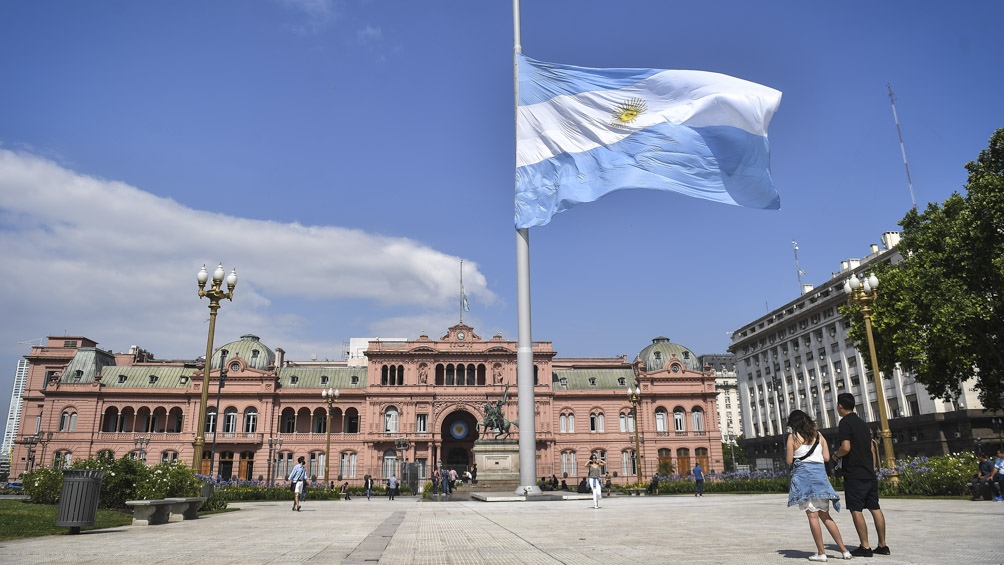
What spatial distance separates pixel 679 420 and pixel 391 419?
2830 centimetres

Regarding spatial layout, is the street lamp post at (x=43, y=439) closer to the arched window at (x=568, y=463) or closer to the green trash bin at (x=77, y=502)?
the arched window at (x=568, y=463)

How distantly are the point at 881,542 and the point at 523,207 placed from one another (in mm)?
14234

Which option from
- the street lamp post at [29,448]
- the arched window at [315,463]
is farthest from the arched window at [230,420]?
the street lamp post at [29,448]

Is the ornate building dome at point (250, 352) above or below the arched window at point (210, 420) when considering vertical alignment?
above

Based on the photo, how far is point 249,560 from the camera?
25.0 feet

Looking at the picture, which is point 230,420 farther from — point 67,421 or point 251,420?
point 67,421

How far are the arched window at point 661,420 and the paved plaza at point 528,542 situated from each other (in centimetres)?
5172

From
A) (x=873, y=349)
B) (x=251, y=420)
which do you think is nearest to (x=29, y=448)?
(x=251, y=420)

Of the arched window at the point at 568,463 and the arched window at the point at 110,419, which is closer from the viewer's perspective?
the arched window at the point at 110,419

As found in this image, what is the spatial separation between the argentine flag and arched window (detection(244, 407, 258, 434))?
5024cm

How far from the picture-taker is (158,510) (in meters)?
14.3

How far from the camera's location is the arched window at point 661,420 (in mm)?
64625

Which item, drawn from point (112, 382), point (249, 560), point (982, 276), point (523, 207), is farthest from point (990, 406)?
point (112, 382)

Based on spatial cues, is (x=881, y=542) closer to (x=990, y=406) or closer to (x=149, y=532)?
(x=149, y=532)
